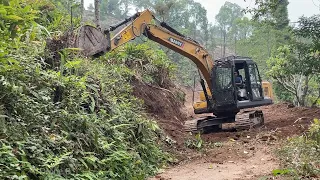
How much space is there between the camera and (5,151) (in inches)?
166

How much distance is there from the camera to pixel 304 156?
5.99 m

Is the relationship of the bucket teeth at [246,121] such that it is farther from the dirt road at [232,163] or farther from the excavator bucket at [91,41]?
the excavator bucket at [91,41]

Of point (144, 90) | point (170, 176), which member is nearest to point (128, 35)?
point (144, 90)

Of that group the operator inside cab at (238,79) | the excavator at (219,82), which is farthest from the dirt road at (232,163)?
the operator inside cab at (238,79)

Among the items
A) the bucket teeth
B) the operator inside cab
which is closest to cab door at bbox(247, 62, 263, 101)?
the operator inside cab

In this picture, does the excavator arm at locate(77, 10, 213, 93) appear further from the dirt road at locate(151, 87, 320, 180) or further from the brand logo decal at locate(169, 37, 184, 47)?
the dirt road at locate(151, 87, 320, 180)

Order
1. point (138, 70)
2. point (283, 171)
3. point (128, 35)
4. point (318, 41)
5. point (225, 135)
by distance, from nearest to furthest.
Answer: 1. point (283, 171)
2. point (128, 35)
3. point (225, 135)
4. point (138, 70)
5. point (318, 41)

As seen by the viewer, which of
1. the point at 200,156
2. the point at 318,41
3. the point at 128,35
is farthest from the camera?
the point at 318,41

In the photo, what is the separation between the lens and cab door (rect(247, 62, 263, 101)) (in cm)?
1242

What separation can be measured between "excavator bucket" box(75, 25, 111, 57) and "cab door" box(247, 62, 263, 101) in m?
5.36

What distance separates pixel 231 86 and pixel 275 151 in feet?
14.8

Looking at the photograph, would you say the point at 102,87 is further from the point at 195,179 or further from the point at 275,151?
the point at 275,151

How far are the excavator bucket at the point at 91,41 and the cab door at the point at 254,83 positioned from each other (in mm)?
5361

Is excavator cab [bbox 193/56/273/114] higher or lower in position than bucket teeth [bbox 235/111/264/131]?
higher
